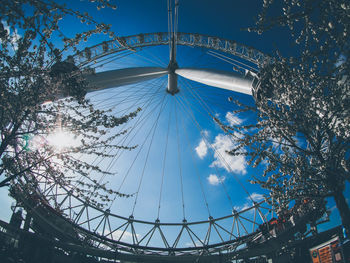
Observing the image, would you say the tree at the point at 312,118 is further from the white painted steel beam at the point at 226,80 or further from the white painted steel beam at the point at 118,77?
the white painted steel beam at the point at 118,77

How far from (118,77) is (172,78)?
8.40 meters

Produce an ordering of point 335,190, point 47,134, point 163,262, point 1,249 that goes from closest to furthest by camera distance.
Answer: point 335,190
point 47,134
point 1,249
point 163,262

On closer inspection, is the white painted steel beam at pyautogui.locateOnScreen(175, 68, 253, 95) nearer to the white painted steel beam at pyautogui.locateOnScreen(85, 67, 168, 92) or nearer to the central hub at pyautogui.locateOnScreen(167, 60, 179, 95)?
the central hub at pyautogui.locateOnScreen(167, 60, 179, 95)

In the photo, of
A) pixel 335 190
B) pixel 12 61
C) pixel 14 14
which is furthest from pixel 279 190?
pixel 12 61

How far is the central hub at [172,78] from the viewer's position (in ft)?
80.3

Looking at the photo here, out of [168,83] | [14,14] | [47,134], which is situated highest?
[168,83]

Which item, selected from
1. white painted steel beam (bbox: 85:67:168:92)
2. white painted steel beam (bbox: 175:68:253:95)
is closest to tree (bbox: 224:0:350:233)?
white painted steel beam (bbox: 175:68:253:95)

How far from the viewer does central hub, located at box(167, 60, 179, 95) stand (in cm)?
2448

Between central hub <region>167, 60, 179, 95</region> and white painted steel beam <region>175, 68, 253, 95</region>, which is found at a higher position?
central hub <region>167, 60, 179, 95</region>

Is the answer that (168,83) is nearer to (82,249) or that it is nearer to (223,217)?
(223,217)

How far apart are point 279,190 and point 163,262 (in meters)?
14.4

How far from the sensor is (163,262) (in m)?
19.4

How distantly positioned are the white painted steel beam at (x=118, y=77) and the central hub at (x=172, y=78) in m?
3.01

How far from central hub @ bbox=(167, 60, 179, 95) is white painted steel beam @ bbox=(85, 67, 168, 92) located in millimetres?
3008
